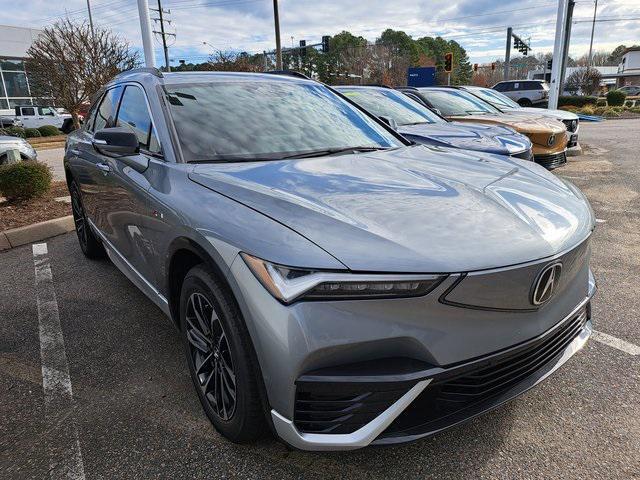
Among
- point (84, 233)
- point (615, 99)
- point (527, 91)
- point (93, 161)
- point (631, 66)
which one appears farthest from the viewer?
point (631, 66)

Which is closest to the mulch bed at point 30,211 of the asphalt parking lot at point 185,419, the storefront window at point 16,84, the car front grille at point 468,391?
the asphalt parking lot at point 185,419

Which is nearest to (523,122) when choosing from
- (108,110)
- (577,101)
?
(108,110)

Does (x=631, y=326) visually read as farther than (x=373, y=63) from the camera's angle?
No

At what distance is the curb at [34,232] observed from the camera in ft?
18.0

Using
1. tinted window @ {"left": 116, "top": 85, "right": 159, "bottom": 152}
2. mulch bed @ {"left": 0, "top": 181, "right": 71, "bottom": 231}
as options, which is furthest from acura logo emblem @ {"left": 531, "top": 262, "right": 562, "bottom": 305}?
mulch bed @ {"left": 0, "top": 181, "right": 71, "bottom": 231}

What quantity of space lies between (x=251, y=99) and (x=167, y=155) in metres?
0.77

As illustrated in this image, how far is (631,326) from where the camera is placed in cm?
319

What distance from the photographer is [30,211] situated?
257 inches

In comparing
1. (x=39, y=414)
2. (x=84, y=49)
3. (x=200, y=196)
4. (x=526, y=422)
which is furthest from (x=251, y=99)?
(x=84, y=49)

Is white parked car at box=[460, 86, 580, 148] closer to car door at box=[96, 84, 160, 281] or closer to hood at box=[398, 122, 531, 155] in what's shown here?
hood at box=[398, 122, 531, 155]

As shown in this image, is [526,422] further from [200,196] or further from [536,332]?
[200,196]

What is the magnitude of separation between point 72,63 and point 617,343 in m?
23.1

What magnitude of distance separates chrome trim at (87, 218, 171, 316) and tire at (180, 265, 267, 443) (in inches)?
13.5

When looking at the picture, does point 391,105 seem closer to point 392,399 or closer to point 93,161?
point 93,161
